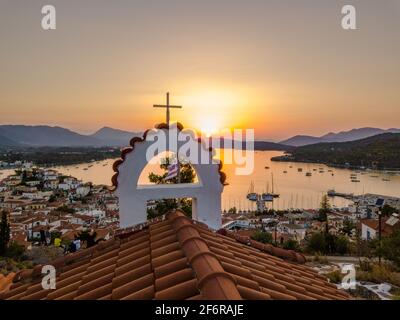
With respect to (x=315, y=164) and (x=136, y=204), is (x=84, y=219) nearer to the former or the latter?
(x=136, y=204)

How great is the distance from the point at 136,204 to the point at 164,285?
4.20ft

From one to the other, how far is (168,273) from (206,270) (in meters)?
0.21

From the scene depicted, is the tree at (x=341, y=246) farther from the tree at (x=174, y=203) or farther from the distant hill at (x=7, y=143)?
the distant hill at (x=7, y=143)

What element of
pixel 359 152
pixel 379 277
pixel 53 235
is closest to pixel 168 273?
pixel 379 277

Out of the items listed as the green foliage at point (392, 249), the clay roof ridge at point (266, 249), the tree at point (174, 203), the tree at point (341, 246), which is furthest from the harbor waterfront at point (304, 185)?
the clay roof ridge at point (266, 249)

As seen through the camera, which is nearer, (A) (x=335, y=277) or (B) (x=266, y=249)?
(B) (x=266, y=249)

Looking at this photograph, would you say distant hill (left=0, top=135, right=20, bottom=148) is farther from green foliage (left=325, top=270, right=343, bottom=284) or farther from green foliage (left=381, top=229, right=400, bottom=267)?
green foliage (left=325, top=270, right=343, bottom=284)

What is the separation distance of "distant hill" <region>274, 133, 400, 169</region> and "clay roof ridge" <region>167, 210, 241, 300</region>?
164ft

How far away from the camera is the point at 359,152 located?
58.1m

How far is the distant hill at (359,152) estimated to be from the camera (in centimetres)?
4929

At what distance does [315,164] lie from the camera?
7669 cm

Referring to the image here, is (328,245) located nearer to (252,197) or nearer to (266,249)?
(266,249)

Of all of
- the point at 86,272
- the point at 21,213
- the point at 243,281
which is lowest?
the point at 21,213
